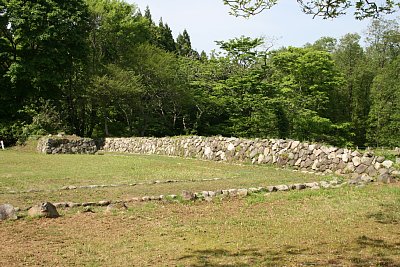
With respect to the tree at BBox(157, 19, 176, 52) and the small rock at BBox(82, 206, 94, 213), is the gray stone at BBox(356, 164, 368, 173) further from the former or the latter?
the tree at BBox(157, 19, 176, 52)

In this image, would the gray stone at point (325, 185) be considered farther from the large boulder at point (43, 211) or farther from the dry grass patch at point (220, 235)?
the large boulder at point (43, 211)

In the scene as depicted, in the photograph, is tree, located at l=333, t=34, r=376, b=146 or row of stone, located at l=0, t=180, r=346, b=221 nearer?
row of stone, located at l=0, t=180, r=346, b=221

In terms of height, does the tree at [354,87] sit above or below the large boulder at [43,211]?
above

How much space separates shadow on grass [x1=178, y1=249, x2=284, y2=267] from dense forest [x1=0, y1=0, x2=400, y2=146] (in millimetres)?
26954

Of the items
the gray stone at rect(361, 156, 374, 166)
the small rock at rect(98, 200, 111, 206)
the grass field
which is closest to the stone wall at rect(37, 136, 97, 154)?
the grass field

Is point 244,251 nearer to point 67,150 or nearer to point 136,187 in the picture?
point 136,187

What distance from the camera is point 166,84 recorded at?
37.8 m

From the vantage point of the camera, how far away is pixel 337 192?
376 inches

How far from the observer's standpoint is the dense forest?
32719 millimetres

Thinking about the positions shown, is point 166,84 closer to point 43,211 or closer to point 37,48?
point 37,48

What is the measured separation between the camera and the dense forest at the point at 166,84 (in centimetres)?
3272

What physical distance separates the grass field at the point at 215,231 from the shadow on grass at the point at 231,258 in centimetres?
1

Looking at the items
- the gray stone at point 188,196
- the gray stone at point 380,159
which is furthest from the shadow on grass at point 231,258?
the gray stone at point 380,159

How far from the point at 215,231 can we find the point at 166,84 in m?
32.1
